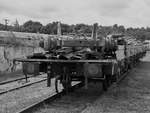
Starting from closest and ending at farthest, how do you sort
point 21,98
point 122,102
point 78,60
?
point 78,60, point 122,102, point 21,98

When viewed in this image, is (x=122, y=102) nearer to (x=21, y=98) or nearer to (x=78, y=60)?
(x=78, y=60)

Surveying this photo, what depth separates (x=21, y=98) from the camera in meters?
8.22

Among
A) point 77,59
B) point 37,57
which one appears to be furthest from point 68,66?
point 37,57

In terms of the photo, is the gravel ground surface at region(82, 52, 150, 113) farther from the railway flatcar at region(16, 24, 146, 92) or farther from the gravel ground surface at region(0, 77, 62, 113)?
the gravel ground surface at region(0, 77, 62, 113)

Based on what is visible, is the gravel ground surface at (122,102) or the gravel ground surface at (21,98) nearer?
the gravel ground surface at (122,102)

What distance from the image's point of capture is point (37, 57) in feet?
25.7

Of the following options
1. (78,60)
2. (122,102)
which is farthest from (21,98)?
(122,102)

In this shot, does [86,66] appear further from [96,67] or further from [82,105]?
[82,105]

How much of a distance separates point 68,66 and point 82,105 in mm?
1229

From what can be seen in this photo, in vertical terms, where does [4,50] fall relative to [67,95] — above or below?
above

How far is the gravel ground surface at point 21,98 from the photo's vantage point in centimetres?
703

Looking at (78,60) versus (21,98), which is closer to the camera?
(78,60)

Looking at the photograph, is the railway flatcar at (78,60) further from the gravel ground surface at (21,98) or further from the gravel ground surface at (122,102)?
the gravel ground surface at (21,98)

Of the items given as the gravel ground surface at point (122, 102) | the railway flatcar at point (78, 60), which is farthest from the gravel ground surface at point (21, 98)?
the gravel ground surface at point (122, 102)
